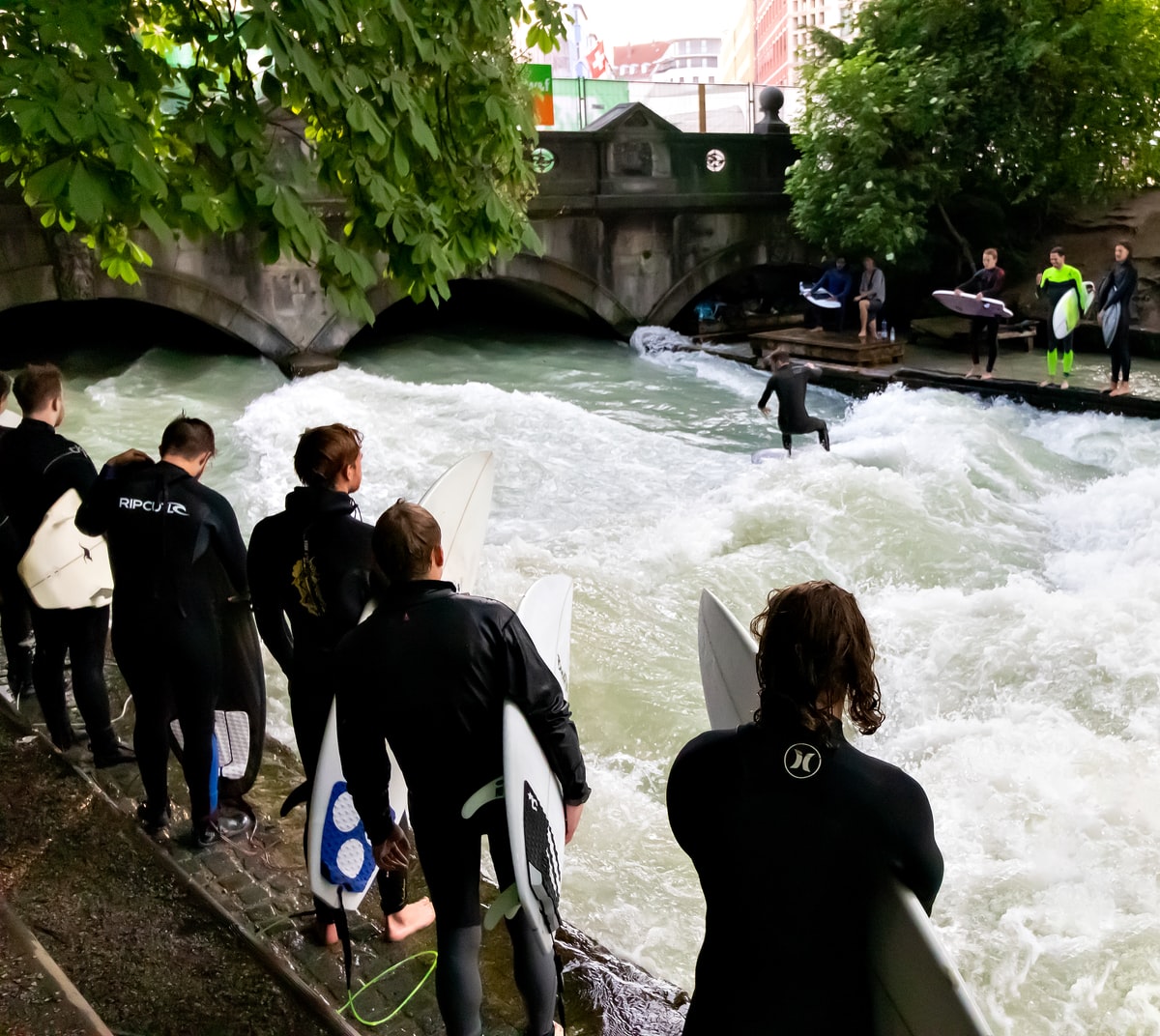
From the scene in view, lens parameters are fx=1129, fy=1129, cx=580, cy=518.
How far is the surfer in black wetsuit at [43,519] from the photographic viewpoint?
402 centimetres

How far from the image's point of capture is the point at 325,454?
295 cm

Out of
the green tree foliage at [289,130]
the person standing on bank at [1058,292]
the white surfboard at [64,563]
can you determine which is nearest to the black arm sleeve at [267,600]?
the green tree foliage at [289,130]

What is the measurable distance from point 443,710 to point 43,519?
95.4 inches

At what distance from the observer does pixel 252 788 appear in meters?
4.25

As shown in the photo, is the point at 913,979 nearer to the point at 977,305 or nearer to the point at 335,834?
the point at 335,834

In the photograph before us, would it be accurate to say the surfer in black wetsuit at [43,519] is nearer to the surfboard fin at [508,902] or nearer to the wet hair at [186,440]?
the wet hair at [186,440]

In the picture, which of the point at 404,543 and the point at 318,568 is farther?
the point at 318,568

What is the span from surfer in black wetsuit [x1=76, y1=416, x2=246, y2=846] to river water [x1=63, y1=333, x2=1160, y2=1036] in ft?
5.08

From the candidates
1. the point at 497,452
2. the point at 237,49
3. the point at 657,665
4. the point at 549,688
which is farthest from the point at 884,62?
the point at 549,688

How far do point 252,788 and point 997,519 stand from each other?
21.8 ft

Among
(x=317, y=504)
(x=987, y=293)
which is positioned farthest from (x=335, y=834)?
(x=987, y=293)

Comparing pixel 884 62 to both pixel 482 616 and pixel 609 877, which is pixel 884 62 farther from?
pixel 482 616

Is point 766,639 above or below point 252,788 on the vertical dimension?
above

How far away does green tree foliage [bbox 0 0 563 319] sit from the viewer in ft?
10.2
